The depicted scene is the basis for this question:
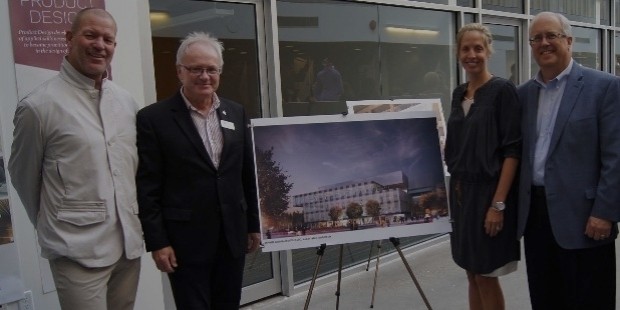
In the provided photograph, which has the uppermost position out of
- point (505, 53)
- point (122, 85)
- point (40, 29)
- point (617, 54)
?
point (617, 54)

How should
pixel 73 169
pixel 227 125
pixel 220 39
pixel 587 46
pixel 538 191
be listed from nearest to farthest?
1. pixel 73 169
2. pixel 227 125
3. pixel 538 191
4. pixel 220 39
5. pixel 587 46

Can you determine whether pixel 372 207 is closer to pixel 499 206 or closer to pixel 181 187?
pixel 499 206

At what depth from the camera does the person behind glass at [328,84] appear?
15.0 feet

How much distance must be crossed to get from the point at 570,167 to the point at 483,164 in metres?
0.38

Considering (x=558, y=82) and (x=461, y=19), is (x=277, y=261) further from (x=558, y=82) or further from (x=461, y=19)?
(x=461, y=19)

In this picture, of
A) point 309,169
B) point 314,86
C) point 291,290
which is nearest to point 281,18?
point 314,86

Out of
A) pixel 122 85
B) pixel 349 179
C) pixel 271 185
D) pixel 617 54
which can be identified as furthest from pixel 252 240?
pixel 617 54

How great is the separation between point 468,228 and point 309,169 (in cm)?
87

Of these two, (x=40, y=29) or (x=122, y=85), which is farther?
(x=122, y=85)

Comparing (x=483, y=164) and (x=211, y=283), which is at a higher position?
(x=483, y=164)

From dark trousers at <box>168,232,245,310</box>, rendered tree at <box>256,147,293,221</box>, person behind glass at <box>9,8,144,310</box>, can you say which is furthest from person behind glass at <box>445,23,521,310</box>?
person behind glass at <box>9,8,144,310</box>

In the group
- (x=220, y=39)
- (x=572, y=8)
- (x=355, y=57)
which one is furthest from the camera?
(x=572, y=8)

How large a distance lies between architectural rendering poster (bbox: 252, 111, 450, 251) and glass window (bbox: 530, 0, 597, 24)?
488 centimetres

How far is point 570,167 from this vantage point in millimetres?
2414
